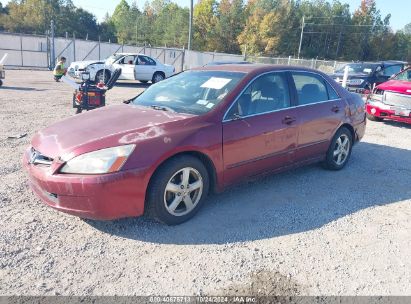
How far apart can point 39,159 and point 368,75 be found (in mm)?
14299

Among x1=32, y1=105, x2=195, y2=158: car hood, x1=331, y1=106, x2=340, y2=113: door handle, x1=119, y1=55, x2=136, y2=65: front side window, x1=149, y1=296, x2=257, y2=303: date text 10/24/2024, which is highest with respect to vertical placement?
x1=119, y1=55, x2=136, y2=65: front side window

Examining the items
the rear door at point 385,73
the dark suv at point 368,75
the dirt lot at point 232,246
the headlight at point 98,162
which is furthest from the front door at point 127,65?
the headlight at point 98,162

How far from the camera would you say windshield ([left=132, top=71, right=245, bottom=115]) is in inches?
157

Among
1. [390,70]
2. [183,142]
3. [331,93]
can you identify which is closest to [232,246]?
[183,142]

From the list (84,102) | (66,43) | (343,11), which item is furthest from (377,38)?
(84,102)

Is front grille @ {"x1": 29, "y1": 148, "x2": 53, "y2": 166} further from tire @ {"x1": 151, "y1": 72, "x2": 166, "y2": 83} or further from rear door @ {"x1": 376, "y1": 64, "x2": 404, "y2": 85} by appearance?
tire @ {"x1": 151, "y1": 72, "x2": 166, "y2": 83}

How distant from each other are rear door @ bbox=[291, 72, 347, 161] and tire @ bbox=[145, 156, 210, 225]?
165 cm

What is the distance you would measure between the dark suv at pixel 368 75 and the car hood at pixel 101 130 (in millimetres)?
12560

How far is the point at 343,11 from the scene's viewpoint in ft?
259

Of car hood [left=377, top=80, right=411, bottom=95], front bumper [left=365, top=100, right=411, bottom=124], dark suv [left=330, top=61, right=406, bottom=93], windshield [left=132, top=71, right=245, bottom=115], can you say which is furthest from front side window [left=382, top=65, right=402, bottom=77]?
windshield [left=132, top=71, right=245, bottom=115]

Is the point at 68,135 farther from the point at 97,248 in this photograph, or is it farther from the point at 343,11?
the point at 343,11

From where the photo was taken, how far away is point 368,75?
48.4 ft

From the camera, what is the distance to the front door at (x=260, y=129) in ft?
12.8

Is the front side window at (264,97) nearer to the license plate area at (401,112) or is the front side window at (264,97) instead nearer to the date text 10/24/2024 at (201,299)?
the date text 10/24/2024 at (201,299)
